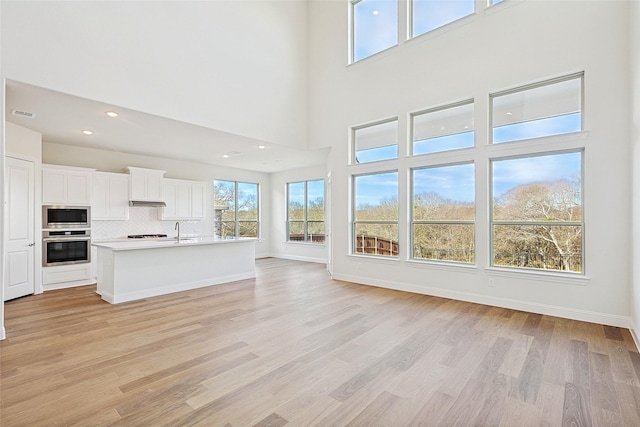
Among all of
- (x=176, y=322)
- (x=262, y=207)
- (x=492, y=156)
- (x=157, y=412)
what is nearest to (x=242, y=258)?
(x=176, y=322)

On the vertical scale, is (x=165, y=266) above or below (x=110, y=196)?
below

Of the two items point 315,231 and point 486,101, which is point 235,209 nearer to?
point 315,231

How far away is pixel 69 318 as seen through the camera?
4070 mm

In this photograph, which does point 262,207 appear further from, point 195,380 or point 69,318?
point 195,380

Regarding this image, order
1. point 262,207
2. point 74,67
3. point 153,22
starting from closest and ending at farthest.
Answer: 1. point 74,67
2. point 153,22
3. point 262,207

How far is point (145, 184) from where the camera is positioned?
7.15 meters

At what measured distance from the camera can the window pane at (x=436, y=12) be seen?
5.07 m

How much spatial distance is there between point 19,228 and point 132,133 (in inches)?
90.7

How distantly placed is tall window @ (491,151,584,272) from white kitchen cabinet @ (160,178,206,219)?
22.5 feet

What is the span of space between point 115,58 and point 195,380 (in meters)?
4.23

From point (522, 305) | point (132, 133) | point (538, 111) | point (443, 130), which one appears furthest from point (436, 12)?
point (132, 133)

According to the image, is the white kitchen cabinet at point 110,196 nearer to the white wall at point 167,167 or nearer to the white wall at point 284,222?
the white wall at point 167,167

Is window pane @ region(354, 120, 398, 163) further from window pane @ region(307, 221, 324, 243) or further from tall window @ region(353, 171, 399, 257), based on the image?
window pane @ region(307, 221, 324, 243)

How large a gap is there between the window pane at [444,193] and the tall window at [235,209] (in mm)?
5886
